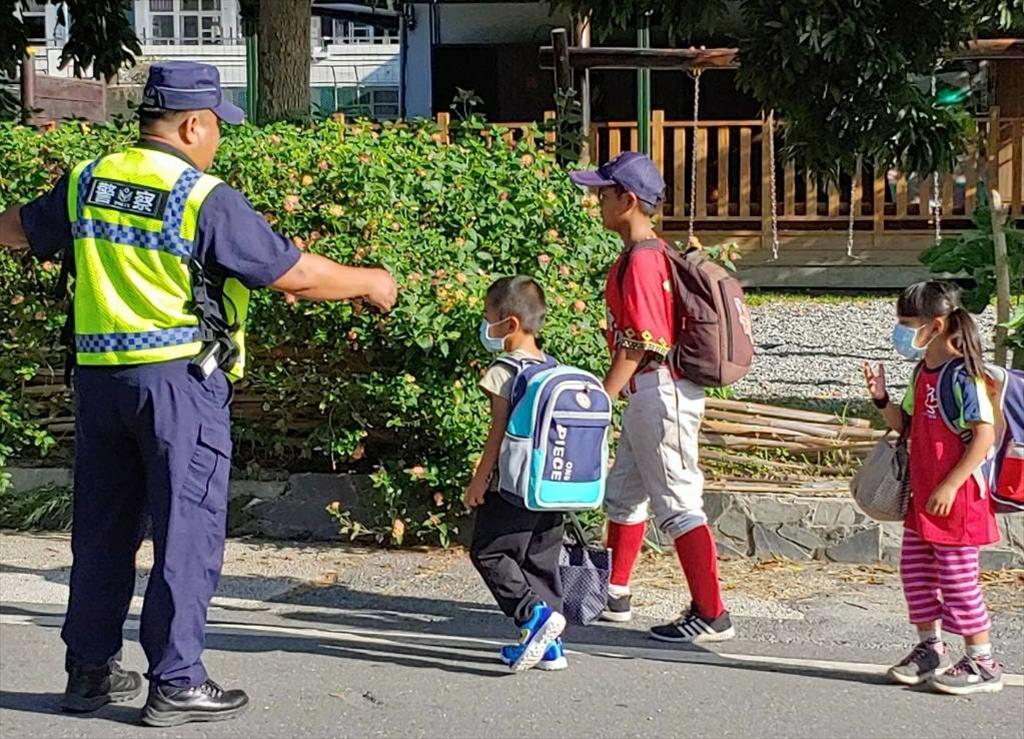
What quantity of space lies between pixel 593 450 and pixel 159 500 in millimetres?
1465

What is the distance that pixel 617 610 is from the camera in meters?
6.01

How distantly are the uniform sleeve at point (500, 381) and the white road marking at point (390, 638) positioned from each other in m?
1.04

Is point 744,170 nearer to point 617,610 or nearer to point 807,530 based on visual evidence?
point 807,530

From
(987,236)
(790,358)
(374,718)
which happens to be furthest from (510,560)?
(790,358)

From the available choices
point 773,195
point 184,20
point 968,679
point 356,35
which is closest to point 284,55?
point 773,195

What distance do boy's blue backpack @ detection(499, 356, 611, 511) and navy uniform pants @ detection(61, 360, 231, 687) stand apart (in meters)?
0.99

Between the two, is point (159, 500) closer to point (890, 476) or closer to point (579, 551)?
point (579, 551)

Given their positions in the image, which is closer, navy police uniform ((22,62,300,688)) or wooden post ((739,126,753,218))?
navy police uniform ((22,62,300,688))

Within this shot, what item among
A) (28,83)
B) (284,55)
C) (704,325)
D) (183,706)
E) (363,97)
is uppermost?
(363,97)

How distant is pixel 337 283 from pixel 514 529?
1150mm

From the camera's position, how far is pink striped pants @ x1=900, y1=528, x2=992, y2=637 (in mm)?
5059

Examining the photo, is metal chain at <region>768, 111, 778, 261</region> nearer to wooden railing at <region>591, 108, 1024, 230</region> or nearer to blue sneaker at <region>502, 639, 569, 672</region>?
wooden railing at <region>591, 108, 1024, 230</region>

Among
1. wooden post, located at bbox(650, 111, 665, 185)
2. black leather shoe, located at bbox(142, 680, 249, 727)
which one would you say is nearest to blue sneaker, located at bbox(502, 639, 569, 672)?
black leather shoe, located at bbox(142, 680, 249, 727)

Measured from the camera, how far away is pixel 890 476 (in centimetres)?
524
